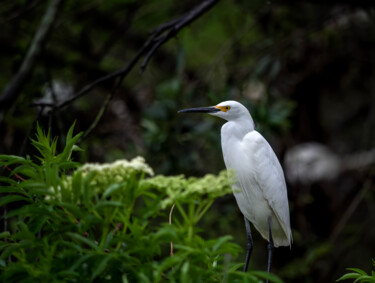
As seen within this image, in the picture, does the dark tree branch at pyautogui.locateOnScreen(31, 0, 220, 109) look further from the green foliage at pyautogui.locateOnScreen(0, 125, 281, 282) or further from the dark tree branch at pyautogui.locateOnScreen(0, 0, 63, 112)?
the green foliage at pyautogui.locateOnScreen(0, 125, 281, 282)

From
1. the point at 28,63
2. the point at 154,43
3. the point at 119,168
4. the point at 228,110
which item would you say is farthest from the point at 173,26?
the point at 119,168

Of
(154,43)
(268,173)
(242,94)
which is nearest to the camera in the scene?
(268,173)

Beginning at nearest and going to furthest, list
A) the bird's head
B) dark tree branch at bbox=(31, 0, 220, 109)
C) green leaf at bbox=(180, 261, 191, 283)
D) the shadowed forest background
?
1. green leaf at bbox=(180, 261, 191, 283)
2. the bird's head
3. dark tree branch at bbox=(31, 0, 220, 109)
4. the shadowed forest background

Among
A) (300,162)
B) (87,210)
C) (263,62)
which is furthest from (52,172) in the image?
(300,162)

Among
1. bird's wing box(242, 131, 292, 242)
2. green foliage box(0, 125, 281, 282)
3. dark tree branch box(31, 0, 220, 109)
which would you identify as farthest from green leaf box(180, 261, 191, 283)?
dark tree branch box(31, 0, 220, 109)

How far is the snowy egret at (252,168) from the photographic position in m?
2.08

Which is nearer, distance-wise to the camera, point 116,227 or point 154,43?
point 116,227

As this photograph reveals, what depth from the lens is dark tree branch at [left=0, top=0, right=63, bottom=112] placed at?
2.35 meters

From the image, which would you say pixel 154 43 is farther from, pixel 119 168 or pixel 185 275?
pixel 185 275

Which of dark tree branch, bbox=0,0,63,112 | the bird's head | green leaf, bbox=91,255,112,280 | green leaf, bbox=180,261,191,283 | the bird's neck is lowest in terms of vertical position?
the bird's neck

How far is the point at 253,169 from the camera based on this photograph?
2160mm

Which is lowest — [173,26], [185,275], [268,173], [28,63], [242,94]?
[242,94]

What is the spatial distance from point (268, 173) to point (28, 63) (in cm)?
141

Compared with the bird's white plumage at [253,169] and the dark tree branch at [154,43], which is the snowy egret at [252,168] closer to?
the bird's white plumage at [253,169]
